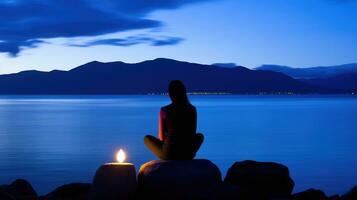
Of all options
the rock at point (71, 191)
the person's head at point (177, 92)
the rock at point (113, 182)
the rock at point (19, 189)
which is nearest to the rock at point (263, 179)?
the person's head at point (177, 92)

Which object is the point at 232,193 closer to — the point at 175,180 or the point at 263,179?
the point at 175,180

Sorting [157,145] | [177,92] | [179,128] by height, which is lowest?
[157,145]

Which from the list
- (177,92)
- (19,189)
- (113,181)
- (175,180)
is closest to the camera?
(113,181)

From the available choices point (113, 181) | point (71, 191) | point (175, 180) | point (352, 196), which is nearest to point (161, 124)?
point (175, 180)

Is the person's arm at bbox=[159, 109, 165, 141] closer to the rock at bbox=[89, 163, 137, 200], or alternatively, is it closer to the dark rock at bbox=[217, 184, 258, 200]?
the rock at bbox=[89, 163, 137, 200]

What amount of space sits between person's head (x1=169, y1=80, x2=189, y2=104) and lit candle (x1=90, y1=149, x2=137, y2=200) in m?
1.28

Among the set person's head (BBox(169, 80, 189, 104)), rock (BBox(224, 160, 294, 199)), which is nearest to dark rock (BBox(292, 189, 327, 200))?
rock (BBox(224, 160, 294, 199))

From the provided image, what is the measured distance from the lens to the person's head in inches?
345

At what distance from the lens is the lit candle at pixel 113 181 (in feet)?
27.3

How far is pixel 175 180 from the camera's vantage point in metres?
8.68

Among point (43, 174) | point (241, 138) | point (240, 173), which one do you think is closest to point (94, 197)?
point (240, 173)

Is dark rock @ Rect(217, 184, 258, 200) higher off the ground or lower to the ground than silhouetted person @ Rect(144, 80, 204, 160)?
lower

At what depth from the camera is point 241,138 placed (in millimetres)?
37281

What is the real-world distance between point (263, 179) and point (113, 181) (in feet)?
11.1
